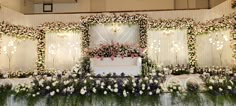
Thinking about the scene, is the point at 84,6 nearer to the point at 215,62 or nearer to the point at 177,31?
the point at 177,31

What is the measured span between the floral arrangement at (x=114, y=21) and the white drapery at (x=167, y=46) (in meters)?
0.36

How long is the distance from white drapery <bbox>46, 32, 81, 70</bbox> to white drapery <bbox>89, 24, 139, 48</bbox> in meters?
0.71

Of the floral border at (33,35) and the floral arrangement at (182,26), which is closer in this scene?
the floral border at (33,35)

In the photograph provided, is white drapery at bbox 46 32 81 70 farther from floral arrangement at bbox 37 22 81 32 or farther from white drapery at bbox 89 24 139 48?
white drapery at bbox 89 24 139 48

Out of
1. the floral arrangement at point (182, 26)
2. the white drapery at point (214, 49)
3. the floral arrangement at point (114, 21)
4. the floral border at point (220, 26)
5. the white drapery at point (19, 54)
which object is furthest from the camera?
the floral arrangement at point (114, 21)

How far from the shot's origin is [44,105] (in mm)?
3725

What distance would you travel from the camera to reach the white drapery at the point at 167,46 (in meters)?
11.6

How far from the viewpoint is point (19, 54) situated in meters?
11.4

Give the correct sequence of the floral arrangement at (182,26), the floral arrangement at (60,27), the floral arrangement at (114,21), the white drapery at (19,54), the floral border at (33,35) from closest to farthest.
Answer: the white drapery at (19,54) → the floral border at (33,35) → the floral arrangement at (182,26) → the floral arrangement at (114,21) → the floral arrangement at (60,27)

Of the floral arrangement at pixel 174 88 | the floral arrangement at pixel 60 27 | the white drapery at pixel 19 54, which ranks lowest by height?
the floral arrangement at pixel 174 88

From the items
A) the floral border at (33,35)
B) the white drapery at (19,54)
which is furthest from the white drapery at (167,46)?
the white drapery at (19,54)

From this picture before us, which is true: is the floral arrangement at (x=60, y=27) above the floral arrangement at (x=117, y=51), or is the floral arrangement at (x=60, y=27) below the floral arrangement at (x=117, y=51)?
above

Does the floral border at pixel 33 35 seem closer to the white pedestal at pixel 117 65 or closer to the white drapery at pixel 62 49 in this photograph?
the white drapery at pixel 62 49

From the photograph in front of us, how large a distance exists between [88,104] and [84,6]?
37.4 ft
